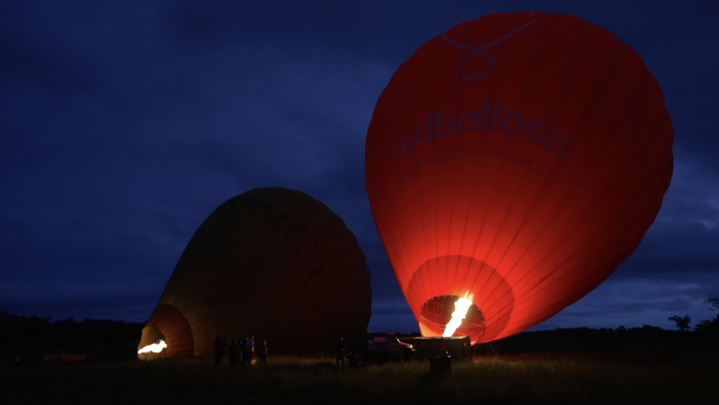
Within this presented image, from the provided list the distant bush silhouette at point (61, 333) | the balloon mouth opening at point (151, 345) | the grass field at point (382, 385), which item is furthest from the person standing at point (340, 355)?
the distant bush silhouette at point (61, 333)

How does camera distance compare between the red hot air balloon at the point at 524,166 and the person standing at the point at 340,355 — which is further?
the person standing at the point at 340,355

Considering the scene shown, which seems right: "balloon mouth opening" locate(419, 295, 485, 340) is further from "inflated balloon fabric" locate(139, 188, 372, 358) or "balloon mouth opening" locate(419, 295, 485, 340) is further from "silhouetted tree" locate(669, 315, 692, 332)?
"silhouetted tree" locate(669, 315, 692, 332)

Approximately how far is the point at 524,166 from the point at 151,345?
1246cm

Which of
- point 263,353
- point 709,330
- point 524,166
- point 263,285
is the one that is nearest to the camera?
point 524,166

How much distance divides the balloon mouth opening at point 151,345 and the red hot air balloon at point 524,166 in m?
8.18

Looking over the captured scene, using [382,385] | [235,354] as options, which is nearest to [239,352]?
[235,354]

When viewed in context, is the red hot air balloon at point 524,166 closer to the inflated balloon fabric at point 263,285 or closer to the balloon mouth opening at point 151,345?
the inflated balloon fabric at point 263,285

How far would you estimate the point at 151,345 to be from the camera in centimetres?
1653

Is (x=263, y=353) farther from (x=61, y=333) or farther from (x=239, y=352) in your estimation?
(x=61, y=333)

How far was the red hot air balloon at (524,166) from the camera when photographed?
1211 cm

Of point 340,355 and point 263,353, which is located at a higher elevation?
point 263,353

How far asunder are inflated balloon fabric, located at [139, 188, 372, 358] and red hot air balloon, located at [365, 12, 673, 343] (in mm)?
4691

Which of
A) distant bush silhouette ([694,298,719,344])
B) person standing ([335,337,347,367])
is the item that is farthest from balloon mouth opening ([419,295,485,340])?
distant bush silhouette ([694,298,719,344])

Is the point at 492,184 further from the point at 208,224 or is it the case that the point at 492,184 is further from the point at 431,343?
the point at 208,224
